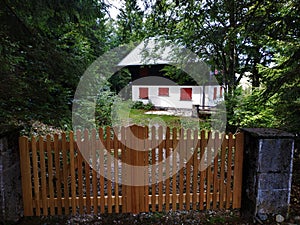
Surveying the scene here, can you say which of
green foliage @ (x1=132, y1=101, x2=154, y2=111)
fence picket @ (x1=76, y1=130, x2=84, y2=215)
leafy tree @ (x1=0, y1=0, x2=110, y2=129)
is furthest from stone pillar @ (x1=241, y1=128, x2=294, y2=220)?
green foliage @ (x1=132, y1=101, x2=154, y2=111)

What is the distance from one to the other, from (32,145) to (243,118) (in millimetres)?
4946

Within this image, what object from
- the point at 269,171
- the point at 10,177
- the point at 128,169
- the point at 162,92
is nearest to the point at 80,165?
the point at 128,169

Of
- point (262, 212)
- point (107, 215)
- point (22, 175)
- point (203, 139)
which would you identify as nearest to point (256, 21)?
point (203, 139)

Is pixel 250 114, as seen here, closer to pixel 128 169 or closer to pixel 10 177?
pixel 128 169

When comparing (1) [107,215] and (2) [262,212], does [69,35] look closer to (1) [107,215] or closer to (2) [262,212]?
(1) [107,215]

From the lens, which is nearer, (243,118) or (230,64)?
(243,118)

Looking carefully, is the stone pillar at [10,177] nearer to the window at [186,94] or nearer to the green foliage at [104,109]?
the green foliage at [104,109]

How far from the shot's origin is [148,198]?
236 cm

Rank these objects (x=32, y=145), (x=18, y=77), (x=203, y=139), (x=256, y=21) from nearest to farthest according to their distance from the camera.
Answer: (x=32, y=145) → (x=203, y=139) → (x=18, y=77) → (x=256, y=21)

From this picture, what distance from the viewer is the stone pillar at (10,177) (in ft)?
6.32

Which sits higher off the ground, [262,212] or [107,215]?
[262,212]

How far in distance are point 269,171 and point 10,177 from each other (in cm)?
259

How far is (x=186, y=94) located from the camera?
1221 cm

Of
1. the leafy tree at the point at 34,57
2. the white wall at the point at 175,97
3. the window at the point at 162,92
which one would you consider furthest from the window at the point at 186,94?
the leafy tree at the point at 34,57
